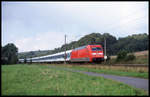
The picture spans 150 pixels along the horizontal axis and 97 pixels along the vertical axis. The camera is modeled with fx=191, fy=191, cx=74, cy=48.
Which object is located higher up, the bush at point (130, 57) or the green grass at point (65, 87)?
the bush at point (130, 57)

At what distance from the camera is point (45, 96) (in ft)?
22.0

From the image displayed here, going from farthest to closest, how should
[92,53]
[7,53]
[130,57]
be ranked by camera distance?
1. [7,53]
2. [130,57]
3. [92,53]

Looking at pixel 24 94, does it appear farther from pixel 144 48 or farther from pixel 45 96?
pixel 144 48

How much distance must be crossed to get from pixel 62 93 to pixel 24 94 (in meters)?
1.38

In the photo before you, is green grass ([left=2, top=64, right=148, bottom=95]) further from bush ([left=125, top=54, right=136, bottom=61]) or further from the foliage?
bush ([left=125, top=54, right=136, bottom=61])

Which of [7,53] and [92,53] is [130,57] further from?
[7,53]

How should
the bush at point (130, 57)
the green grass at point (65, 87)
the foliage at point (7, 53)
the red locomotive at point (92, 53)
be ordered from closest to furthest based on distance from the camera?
1. the green grass at point (65, 87)
2. the red locomotive at point (92, 53)
3. the bush at point (130, 57)
4. the foliage at point (7, 53)

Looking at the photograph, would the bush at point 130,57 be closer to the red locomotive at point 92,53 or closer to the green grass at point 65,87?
the red locomotive at point 92,53

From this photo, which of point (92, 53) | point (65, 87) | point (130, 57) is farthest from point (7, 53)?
point (65, 87)

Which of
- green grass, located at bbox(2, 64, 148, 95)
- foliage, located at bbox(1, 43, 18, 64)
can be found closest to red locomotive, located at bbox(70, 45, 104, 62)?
foliage, located at bbox(1, 43, 18, 64)

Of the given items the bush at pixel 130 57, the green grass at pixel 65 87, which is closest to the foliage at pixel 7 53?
the bush at pixel 130 57

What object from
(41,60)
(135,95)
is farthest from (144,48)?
(135,95)

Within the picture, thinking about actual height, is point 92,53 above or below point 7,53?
below

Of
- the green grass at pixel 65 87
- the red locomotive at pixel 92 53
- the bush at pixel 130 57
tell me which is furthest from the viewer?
the bush at pixel 130 57
